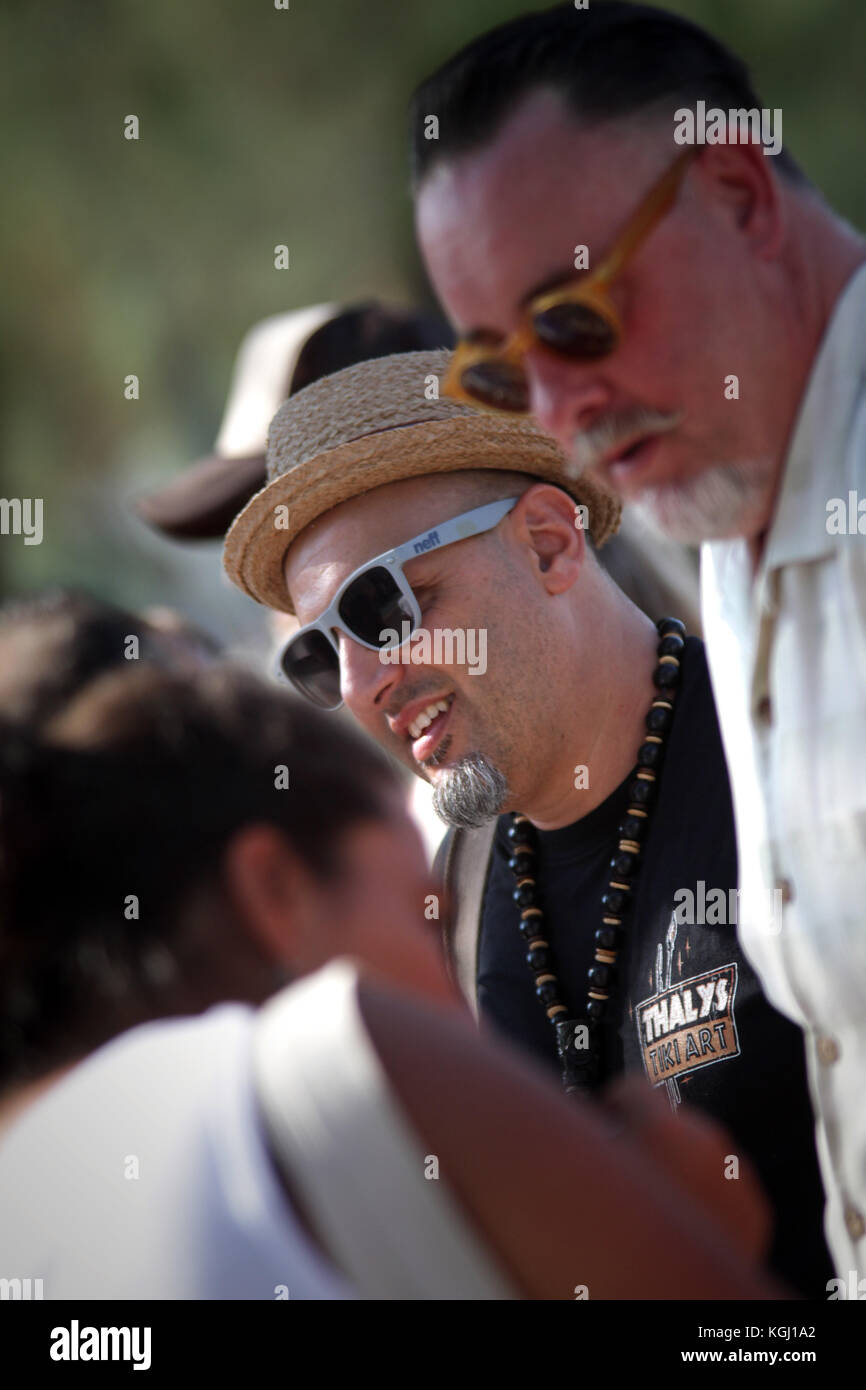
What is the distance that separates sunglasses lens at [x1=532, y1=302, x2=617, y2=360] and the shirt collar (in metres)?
0.23

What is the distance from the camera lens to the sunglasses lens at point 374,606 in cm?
244

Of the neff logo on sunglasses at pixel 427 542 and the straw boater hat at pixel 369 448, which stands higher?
the straw boater hat at pixel 369 448

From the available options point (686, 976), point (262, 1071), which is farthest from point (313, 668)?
point (262, 1071)

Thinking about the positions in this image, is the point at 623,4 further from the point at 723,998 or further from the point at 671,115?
the point at 723,998

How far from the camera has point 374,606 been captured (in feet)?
8.04

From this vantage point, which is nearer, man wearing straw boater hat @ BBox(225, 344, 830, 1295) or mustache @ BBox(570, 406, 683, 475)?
mustache @ BBox(570, 406, 683, 475)

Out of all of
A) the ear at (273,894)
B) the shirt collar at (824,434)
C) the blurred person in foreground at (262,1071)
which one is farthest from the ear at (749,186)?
the ear at (273,894)

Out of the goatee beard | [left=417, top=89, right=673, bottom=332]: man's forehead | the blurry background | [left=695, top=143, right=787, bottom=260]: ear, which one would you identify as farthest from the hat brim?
the blurry background

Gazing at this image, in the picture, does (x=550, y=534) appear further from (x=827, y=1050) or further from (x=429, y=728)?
(x=827, y=1050)

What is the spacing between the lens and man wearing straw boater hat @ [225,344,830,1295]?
230cm

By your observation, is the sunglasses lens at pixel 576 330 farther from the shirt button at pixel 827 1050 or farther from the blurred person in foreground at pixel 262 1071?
the shirt button at pixel 827 1050

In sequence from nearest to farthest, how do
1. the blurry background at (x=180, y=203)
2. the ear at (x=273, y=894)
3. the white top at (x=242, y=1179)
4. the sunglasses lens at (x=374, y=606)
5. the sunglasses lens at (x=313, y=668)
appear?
the white top at (x=242, y=1179)
the ear at (x=273, y=894)
the sunglasses lens at (x=374, y=606)
the sunglasses lens at (x=313, y=668)
the blurry background at (x=180, y=203)

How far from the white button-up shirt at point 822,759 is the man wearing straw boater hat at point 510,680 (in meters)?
0.60

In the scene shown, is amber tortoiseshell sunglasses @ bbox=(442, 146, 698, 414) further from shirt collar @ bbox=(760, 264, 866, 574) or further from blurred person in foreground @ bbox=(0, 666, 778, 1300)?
blurred person in foreground @ bbox=(0, 666, 778, 1300)
